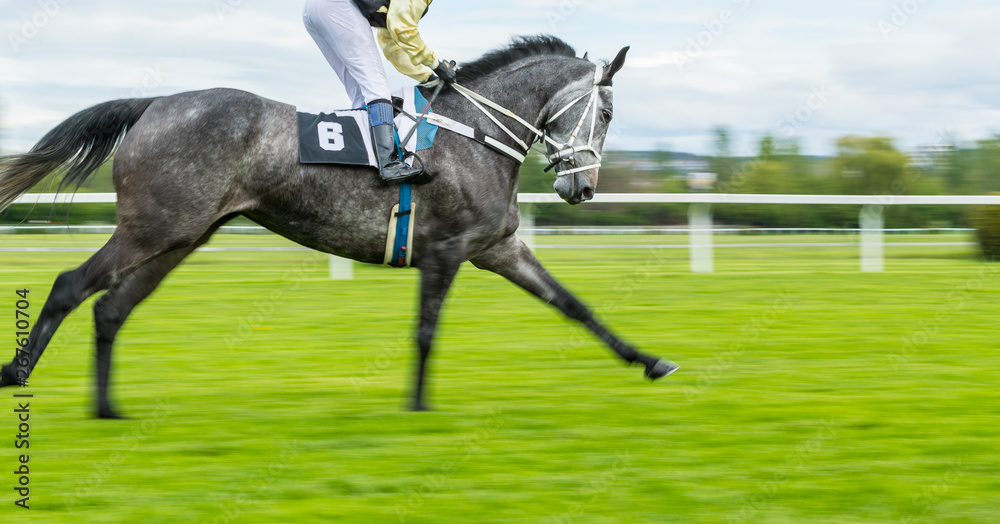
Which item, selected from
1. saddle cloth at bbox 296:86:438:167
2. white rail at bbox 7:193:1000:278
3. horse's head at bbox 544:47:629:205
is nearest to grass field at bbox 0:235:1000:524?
horse's head at bbox 544:47:629:205

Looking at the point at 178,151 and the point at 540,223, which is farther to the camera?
the point at 540,223

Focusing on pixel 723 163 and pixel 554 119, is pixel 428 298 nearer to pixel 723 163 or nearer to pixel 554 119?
pixel 554 119

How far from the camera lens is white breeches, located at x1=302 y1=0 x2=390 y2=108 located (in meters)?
4.54

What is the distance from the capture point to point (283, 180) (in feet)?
14.5

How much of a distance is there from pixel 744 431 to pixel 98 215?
9.23 meters

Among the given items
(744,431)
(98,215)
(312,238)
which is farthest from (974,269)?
(98,215)

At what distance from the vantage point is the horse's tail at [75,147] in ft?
14.8

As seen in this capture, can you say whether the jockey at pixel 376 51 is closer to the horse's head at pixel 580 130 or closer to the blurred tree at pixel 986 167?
the horse's head at pixel 580 130

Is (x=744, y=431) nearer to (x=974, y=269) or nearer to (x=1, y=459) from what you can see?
(x=1, y=459)

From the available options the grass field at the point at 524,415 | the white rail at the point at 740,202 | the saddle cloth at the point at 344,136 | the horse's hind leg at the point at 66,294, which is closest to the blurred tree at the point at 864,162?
the white rail at the point at 740,202

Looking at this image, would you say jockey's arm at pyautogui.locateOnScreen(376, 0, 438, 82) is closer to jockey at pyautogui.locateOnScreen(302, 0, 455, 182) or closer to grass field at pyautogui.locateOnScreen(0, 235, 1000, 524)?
jockey at pyautogui.locateOnScreen(302, 0, 455, 182)

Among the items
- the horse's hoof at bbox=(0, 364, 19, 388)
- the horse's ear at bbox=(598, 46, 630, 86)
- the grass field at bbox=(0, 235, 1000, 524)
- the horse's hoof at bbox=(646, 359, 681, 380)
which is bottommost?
the grass field at bbox=(0, 235, 1000, 524)

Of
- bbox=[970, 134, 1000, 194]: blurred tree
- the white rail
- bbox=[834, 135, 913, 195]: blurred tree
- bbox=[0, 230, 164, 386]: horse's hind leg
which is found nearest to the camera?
bbox=[0, 230, 164, 386]: horse's hind leg

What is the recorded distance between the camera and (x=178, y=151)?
14.1 feet
